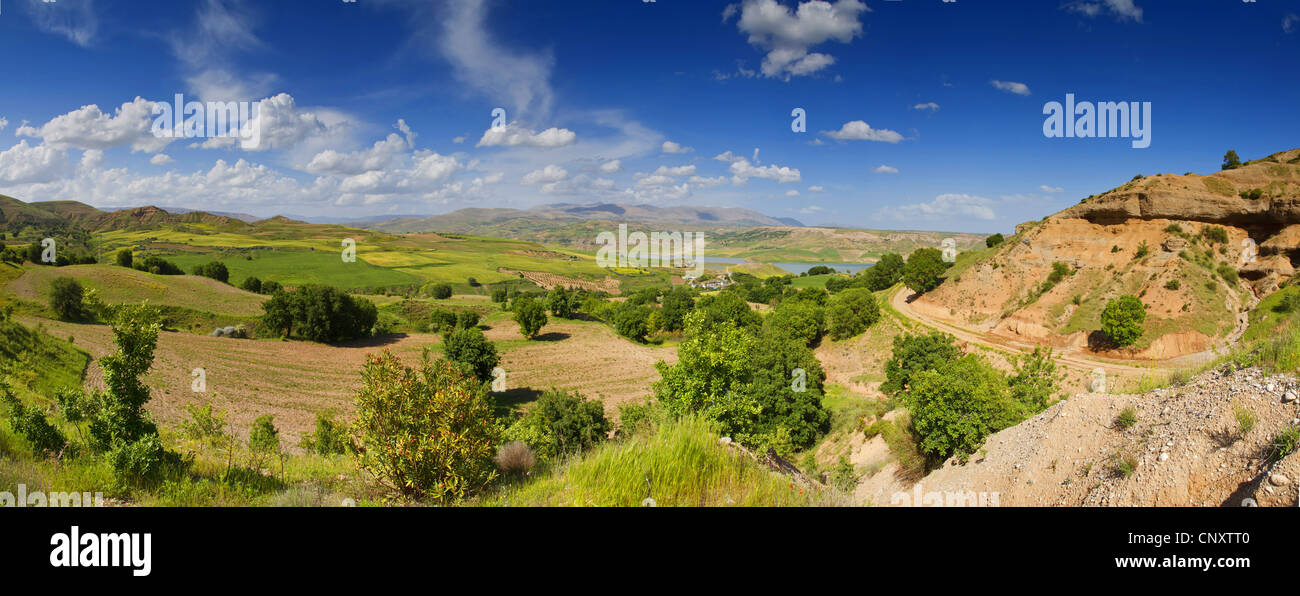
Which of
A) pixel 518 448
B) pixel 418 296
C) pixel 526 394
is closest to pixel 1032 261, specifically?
pixel 526 394

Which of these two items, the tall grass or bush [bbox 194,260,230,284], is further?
bush [bbox 194,260,230,284]

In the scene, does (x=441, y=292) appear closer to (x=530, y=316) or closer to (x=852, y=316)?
(x=530, y=316)

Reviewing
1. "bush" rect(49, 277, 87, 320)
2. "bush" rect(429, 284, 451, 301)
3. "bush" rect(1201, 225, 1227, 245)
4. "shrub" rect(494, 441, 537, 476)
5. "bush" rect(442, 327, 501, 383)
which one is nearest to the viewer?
"shrub" rect(494, 441, 537, 476)

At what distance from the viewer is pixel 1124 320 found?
32344mm

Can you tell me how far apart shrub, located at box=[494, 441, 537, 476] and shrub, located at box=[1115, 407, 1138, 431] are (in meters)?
12.0

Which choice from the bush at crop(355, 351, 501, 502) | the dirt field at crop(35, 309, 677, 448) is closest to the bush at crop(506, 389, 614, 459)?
the dirt field at crop(35, 309, 677, 448)

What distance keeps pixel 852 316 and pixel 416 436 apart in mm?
49083

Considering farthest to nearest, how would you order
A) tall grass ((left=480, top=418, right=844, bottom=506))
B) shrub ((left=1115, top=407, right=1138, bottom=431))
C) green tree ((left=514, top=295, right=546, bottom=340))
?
green tree ((left=514, top=295, right=546, bottom=340)) → shrub ((left=1115, top=407, right=1138, bottom=431)) → tall grass ((left=480, top=418, right=844, bottom=506))

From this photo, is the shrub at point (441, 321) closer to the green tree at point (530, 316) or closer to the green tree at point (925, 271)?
the green tree at point (530, 316)

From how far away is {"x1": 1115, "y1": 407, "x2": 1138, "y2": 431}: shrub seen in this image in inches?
377

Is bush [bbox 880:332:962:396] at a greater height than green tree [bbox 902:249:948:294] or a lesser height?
lesser

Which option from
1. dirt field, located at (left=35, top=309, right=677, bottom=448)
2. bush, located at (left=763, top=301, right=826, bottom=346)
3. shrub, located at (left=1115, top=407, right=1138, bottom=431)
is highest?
shrub, located at (left=1115, top=407, right=1138, bottom=431)

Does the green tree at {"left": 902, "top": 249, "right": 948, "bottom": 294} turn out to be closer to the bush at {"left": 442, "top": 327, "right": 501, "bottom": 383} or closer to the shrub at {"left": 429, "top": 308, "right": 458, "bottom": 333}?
the bush at {"left": 442, "top": 327, "right": 501, "bottom": 383}
